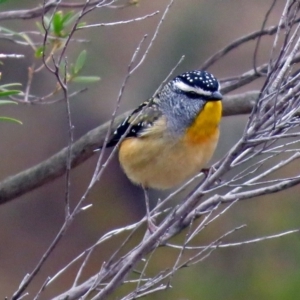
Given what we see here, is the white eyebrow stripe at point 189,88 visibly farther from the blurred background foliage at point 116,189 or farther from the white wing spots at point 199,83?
the blurred background foliage at point 116,189

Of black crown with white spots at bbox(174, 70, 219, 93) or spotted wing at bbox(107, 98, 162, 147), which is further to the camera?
spotted wing at bbox(107, 98, 162, 147)

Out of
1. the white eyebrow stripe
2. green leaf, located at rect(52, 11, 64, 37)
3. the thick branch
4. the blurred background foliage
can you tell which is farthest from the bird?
the blurred background foliage

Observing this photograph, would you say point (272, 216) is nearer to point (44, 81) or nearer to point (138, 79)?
point (138, 79)

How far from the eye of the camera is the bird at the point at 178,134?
3.53 metres

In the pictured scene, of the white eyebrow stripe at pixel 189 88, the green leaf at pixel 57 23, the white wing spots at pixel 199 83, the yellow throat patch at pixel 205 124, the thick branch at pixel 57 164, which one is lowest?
the thick branch at pixel 57 164

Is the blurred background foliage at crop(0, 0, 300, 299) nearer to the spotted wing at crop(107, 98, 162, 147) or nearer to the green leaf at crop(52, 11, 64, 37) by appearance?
the spotted wing at crop(107, 98, 162, 147)

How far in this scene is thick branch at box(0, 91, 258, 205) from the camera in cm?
364

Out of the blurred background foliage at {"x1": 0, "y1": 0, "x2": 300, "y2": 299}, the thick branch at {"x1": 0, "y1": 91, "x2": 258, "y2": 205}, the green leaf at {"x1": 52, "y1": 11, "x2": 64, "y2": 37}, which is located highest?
the green leaf at {"x1": 52, "y1": 11, "x2": 64, "y2": 37}

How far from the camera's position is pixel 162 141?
141 inches

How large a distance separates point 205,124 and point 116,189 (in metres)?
4.57

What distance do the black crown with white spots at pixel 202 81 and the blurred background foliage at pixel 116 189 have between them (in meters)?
3.83

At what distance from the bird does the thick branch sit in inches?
8.5

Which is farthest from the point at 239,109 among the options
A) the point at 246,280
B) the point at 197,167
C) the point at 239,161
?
the point at 246,280

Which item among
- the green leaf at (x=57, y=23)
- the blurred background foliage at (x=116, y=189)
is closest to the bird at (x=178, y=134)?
the green leaf at (x=57, y=23)
